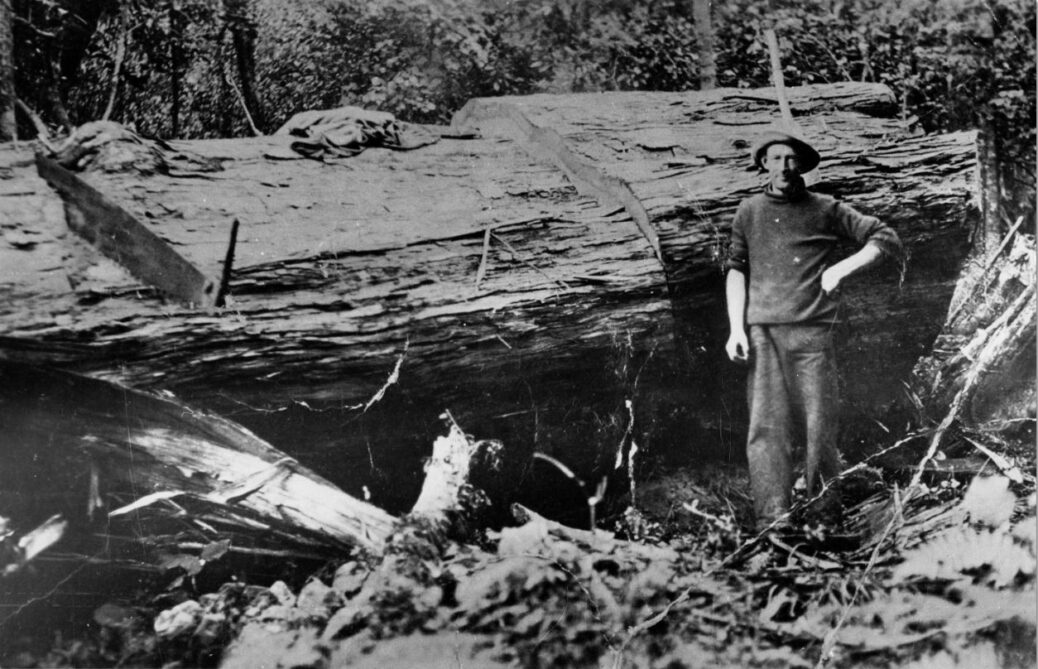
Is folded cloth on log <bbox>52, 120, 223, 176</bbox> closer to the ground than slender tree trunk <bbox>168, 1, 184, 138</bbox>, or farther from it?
closer to the ground

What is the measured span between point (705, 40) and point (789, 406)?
5.21 feet

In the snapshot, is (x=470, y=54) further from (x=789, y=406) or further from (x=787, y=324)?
(x=789, y=406)

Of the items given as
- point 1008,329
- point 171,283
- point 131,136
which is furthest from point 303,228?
point 1008,329

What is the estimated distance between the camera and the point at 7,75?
306 centimetres

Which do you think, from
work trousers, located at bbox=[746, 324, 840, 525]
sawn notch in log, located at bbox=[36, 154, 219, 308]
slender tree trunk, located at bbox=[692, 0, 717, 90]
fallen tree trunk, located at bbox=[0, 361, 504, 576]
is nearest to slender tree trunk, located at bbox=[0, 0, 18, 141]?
sawn notch in log, located at bbox=[36, 154, 219, 308]

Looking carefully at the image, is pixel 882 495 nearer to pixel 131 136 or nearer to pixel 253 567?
pixel 253 567

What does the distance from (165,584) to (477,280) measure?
1.54m

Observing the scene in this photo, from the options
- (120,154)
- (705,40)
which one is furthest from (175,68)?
(705,40)

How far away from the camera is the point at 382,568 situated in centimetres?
300

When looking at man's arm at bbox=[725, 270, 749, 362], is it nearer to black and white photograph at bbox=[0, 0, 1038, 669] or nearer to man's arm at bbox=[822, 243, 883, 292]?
black and white photograph at bbox=[0, 0, 1038, 669]

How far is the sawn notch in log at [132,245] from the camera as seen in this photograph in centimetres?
290

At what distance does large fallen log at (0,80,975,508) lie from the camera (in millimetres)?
2893

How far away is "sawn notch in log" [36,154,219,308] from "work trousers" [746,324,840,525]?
209 centimetres

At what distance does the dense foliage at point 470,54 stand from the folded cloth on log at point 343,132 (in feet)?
0.21
